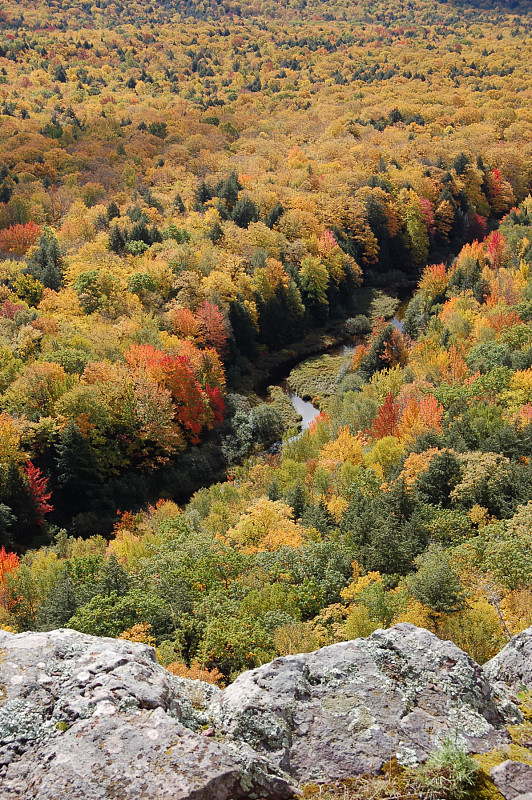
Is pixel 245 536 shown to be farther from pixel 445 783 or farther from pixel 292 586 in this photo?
pixel 445 783

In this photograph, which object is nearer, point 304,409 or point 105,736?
point 105,736

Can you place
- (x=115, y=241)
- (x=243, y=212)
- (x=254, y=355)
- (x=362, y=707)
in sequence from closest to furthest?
(x=362, y=707), (x=115, y=241), (x=254, y=355), (x=243, y=212)

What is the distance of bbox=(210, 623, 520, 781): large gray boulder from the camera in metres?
10.1

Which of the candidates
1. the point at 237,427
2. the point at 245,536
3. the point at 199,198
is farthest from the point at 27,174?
the point at 245,536

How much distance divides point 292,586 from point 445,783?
746 inches

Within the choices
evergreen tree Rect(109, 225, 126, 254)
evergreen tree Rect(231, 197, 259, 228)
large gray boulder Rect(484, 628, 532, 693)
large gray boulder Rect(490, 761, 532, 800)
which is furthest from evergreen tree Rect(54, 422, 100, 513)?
evergreen tree Rect(231, 197, 259, 228)

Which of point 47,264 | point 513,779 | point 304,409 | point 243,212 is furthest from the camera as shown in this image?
point 243,212

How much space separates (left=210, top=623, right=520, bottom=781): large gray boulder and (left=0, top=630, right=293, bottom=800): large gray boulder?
23.1 inches

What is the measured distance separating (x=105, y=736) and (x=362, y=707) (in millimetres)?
4324

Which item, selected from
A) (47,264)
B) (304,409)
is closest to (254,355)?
(304,409)

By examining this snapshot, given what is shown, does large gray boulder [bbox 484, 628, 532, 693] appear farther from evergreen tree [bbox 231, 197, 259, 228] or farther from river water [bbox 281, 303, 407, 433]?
evergreen tree [bbox 231, 197, 259, 228]

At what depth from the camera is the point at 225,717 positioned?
34.6 feet

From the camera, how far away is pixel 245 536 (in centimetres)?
3588

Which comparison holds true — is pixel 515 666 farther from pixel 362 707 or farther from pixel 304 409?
pixel 304 409
